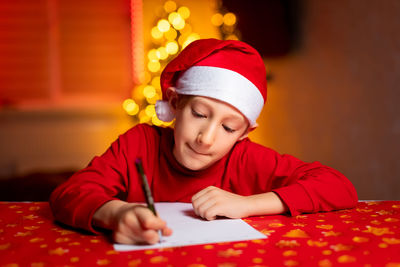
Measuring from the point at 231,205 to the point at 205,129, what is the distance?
0.17m

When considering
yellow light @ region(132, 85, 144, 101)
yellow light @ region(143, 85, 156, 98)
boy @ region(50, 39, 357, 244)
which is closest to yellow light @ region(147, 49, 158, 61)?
yellow light @ region(143, 85, 156, 98)

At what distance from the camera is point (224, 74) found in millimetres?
933

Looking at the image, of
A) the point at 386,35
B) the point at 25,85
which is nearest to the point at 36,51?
the point at 25,85

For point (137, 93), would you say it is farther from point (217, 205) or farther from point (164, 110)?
point (217, 205)

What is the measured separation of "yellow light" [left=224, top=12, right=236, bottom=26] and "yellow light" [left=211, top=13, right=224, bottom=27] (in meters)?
0.08

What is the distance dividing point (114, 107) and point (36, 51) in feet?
2.97

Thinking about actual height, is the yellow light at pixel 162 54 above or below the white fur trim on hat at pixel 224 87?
above

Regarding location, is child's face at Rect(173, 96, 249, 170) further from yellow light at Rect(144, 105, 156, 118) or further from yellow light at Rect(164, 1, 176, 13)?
yellow light at Rect(164, 1, 176, 13)

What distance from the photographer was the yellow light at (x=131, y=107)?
12.0 ft

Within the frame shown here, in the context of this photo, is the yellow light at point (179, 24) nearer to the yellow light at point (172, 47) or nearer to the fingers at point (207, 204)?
the yellow light at point (172, 47)

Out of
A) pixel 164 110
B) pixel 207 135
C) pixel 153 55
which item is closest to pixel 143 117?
pixel 153 55

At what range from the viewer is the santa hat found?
0.91m

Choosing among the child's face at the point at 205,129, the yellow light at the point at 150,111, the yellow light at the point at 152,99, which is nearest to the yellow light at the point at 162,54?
the yellow light at the point at 152,99

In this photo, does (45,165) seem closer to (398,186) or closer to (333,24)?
(333,24)
